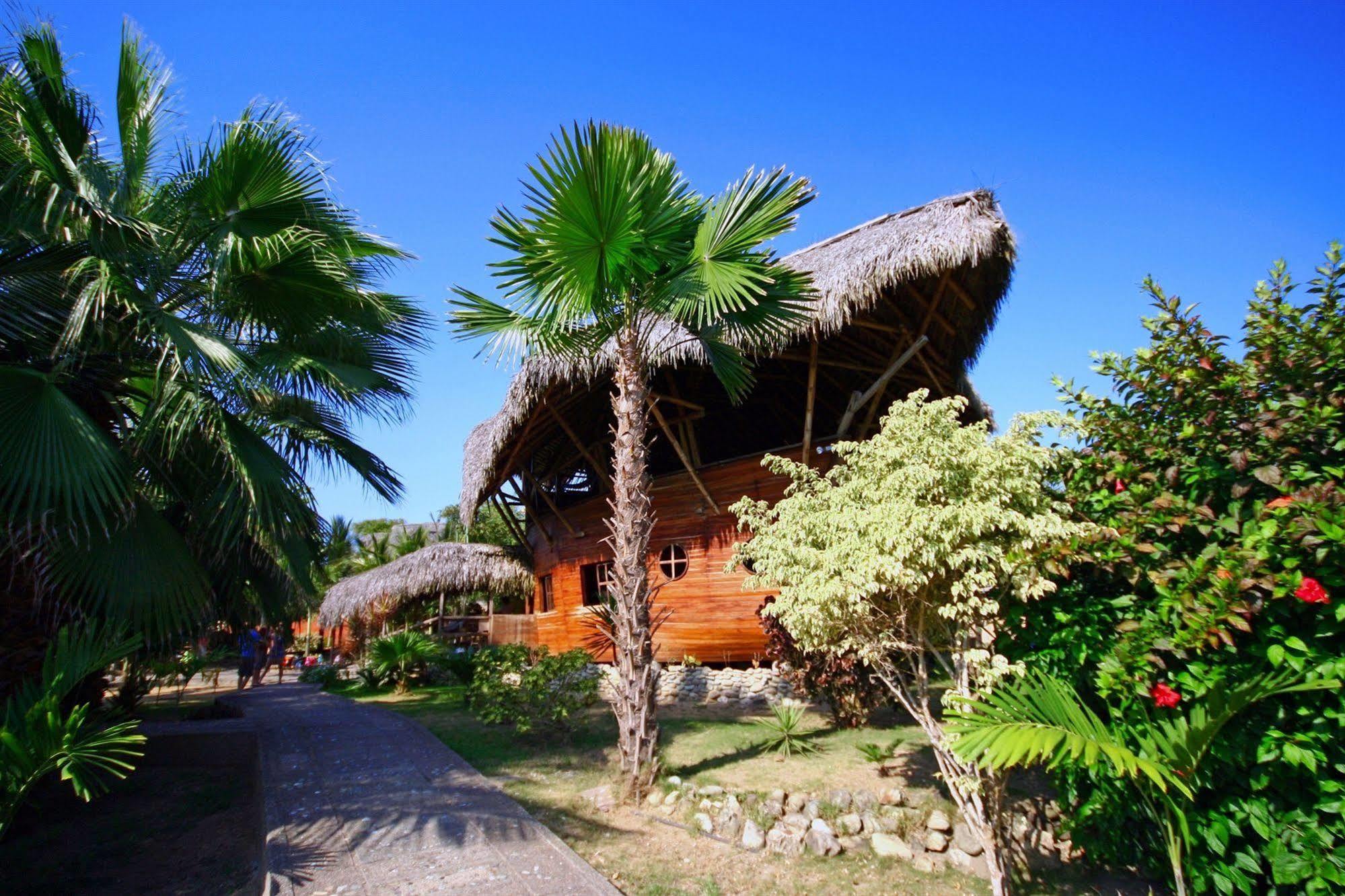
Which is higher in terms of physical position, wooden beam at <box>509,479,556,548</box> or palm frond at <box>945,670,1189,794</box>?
wooden beam at <box>509,479,556,548</box>

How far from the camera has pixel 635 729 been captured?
18.6 feet

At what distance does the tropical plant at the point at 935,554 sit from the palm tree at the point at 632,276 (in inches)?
50.4

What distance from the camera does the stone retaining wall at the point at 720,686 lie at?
31.6 feet

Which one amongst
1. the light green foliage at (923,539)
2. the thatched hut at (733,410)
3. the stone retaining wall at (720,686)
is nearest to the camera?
the light green foliage at (923,539)

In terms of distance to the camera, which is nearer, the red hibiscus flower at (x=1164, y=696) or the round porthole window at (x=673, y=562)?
the red hibiscus flower at (x=1164, y=696)

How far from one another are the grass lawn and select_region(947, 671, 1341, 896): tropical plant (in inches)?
57.6

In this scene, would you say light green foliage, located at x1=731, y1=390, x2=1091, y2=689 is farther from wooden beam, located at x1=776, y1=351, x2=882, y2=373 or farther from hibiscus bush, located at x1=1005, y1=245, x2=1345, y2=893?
wooden beam, located at x1=776, y1=351, x2=882, y2=373

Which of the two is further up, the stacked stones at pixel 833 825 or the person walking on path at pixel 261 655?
the person walking on path at pixel 261 655

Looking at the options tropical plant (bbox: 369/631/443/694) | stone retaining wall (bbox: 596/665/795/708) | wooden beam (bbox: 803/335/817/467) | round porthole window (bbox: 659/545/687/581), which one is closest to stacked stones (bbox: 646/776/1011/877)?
stone retaining wall (bbox: 596/665/795/708)

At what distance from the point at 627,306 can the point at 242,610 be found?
5658mm

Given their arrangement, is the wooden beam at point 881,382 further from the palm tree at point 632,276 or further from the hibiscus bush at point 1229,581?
the hibiscus bush at point 1229,581

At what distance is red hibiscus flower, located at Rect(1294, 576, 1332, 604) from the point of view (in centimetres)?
Answer: 273

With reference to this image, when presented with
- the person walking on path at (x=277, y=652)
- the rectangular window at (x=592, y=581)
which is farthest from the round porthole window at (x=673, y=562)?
the person walking on path at (x=277, y=652)

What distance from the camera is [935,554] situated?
4320 mm
